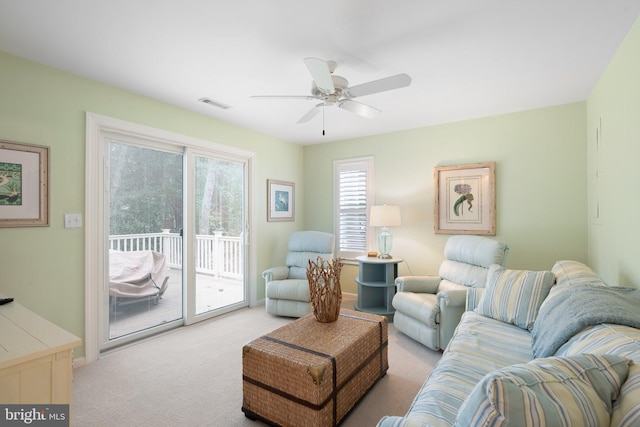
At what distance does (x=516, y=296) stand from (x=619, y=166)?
114 cm

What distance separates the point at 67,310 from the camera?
102 inches

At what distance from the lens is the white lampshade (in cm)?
398

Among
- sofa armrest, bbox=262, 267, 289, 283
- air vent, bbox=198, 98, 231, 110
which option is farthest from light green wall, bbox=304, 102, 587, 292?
air vent, bbox=198, 98, 231, 110

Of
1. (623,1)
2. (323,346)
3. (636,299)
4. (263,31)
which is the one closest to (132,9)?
(263,31)

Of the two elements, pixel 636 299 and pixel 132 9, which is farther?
pixel 132 9

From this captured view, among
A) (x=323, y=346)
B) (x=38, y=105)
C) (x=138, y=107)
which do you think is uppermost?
(x=138, y=107)

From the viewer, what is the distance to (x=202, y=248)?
12.4 ft

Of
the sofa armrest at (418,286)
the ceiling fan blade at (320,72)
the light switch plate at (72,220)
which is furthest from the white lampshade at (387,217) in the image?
the light switch plate at (72,220)

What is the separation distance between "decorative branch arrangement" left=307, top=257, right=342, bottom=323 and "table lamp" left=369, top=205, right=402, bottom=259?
1.75 m

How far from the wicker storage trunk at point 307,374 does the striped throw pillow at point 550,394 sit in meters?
1.07

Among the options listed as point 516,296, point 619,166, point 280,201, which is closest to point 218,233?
point 280,201

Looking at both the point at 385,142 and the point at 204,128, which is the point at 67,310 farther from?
the point at 385,142

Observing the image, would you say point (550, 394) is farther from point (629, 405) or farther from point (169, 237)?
point (169, 237)

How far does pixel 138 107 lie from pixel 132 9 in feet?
4.78
